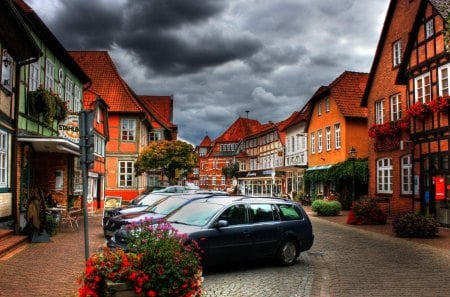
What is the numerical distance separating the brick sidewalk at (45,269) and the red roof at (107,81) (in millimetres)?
26520

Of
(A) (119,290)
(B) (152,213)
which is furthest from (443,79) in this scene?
(A) (119,290)

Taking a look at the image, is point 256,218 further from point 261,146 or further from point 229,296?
point 261,146

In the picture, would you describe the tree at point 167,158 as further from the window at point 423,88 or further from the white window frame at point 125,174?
the window at point 423,88

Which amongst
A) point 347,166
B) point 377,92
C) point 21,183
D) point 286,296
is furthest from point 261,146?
point 286,296

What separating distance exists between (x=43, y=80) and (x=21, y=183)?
15.7 feet

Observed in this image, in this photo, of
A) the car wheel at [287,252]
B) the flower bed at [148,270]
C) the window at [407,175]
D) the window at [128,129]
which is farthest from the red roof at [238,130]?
the flower bed at [148,270]

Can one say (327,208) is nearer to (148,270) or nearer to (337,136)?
(337,136)

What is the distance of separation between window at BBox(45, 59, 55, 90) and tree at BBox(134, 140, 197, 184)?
18265 mm

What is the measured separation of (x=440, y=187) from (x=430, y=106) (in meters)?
3.24

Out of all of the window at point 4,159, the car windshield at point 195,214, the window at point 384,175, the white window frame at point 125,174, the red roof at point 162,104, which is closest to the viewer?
the car windshield at point 195,214

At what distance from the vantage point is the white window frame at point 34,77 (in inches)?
695

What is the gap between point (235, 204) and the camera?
10914 millimetres

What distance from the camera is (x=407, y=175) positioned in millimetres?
24531

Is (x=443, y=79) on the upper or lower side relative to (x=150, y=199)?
upper
